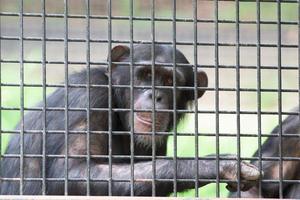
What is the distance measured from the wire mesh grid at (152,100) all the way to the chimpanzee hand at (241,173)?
0.04m

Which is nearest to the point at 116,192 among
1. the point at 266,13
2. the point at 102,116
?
the point at 102,116

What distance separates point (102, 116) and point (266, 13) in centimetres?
915

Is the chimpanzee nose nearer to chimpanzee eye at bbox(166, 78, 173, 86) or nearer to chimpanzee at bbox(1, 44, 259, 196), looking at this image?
chimpanzee at bbox(1, 44, 259, 196)

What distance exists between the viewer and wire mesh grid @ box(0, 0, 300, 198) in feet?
15.4

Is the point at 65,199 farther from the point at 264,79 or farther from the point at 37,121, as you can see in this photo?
the point at 264,79

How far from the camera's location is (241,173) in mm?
5195

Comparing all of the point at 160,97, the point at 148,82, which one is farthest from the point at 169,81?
the point at 160,97

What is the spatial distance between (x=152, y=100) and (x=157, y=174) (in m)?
0.72

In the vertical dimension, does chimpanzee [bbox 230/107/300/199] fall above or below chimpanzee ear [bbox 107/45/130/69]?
below

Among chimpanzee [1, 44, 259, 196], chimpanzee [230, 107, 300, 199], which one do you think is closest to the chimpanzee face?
chimpanzee [1, 44, 259, 196]

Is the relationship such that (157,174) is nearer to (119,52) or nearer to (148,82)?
(148,82)

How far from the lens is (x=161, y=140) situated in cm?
637

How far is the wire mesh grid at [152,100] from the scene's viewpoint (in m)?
4.69

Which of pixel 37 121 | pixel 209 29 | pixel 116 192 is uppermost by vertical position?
pixel 209 29
